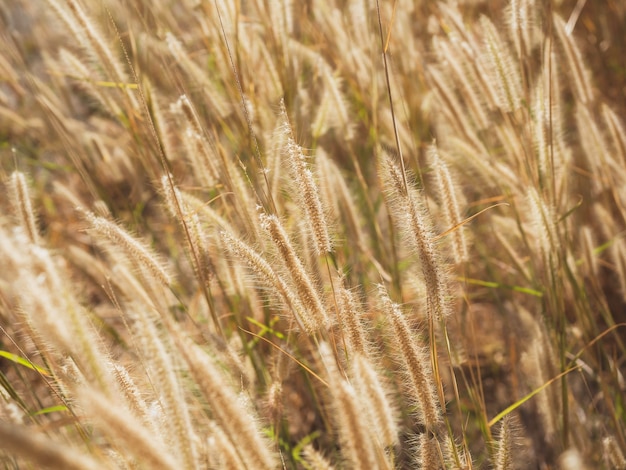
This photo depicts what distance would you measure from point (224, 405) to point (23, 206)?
932 millimetres

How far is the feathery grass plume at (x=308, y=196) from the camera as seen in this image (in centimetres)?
109

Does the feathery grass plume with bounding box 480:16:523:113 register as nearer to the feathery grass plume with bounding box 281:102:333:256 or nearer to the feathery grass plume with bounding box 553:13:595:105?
the feathery grass plume with bounding box 553:13:595:105

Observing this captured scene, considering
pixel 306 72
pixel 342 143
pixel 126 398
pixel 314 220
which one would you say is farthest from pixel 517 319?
pixel 306 72

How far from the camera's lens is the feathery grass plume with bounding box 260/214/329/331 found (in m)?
1.03

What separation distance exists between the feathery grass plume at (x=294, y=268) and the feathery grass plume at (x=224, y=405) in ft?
0.83

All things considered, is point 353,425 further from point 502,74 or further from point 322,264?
point 322,264

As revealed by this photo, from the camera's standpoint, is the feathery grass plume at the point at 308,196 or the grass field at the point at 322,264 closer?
the grass field at the point at 322,264

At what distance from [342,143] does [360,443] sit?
6.47 ft

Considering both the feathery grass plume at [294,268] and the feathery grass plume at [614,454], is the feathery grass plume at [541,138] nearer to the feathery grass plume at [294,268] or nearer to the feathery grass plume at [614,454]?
the feathery grass plume at [614,454]

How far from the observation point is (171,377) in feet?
2.82

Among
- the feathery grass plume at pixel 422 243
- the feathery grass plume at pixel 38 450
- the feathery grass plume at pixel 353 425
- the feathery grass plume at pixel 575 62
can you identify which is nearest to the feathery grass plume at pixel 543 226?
the feathery grass plume at pixel 422 243

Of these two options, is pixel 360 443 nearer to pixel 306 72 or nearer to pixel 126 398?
pixel 126 398

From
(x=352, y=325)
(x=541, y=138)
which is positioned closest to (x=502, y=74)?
(x=541, y=138)

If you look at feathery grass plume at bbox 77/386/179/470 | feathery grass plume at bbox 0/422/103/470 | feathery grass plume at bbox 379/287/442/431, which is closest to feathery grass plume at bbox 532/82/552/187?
feathery grass plume at bbox 379/287/442/431
